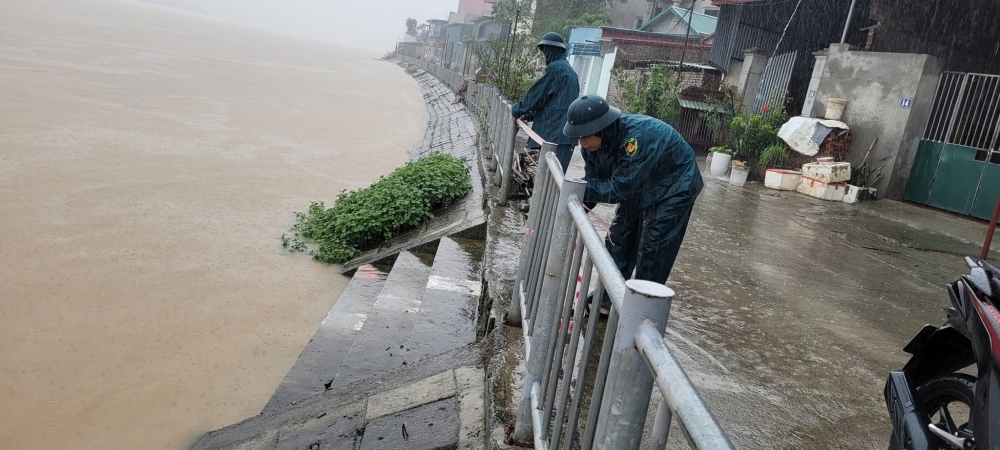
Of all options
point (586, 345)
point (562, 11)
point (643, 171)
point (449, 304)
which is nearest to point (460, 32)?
point (562, 11)

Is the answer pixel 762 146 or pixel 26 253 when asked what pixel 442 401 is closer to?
pixel 26 253

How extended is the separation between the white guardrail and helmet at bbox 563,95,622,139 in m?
0.22

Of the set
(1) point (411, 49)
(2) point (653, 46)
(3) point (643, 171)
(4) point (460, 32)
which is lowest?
(3) point (643, 171)

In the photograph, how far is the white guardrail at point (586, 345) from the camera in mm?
1350

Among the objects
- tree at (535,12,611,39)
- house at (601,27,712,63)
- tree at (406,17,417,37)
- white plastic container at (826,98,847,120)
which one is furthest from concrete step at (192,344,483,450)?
tree at (406,17,417,37)

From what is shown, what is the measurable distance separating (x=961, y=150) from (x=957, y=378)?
29.4ft

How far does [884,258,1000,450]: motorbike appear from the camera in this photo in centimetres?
226

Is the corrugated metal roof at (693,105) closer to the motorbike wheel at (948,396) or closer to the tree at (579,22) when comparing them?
the motorbike wheel at (948,396)

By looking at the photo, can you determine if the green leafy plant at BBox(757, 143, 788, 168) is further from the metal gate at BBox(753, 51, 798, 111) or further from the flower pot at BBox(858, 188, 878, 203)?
the metal gate at BBox(753, 51, 798, 111)

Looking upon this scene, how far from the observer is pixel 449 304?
17.8 feet

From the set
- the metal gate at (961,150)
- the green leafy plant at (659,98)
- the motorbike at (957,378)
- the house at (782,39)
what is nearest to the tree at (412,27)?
the green leafy plant at (659,98)

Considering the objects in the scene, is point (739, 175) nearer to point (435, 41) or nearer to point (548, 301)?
point (548, 301)

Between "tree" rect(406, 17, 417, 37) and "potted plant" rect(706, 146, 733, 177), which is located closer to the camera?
"potted plant" rect(706, 146, 733, 177)

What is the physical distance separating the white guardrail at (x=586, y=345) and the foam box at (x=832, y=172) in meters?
8.36
